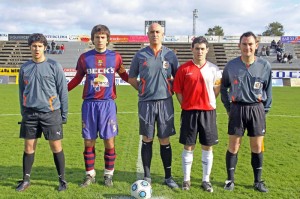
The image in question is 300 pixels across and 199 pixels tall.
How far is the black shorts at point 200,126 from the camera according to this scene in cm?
Answer: 418

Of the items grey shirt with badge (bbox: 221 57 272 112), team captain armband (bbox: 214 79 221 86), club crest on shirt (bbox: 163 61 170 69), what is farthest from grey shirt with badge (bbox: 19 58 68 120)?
grey shirt with badge (bbox: 221 57 272 112)

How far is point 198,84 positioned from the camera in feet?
13.6

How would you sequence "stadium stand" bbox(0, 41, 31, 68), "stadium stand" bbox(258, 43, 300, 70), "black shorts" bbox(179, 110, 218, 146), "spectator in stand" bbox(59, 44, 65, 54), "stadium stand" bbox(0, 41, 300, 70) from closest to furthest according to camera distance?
"black shorts" bbox(179, 110, 218, 146) → "stadium stand" bbox(258, 43, 300, 70) → "stadium stand" bbox(0, 41, 31, 68) → "stadium stand" bbox(0, 41, 300, 70) → "spectator in stand" bbox(59, 44, 65, 54)

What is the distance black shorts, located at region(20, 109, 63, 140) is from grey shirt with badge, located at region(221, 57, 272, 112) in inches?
86.0

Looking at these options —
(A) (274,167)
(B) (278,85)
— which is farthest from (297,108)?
(B) (278,85)

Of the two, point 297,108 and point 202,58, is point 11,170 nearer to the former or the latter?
point 202,58

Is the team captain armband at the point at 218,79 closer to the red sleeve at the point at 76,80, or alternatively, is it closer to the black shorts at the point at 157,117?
the black shorts at the point at 157,117

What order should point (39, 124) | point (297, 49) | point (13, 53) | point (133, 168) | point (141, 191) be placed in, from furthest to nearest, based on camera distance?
1. point (297, 49)
2. point (13, 53)
3. point (133, 168)
4. point (39, 124)
5. point (141, 191)

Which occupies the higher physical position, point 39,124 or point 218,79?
point 218,79

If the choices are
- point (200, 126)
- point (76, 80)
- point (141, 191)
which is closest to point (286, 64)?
point (200, 126)

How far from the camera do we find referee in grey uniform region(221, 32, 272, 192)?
13.6 ft

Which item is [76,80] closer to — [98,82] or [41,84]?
[98,82]

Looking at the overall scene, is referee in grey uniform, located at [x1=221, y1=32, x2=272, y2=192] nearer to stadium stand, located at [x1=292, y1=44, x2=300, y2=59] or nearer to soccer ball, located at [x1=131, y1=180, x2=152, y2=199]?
soccer ball, located at [x1=131, y1=180, x2=152, y2=199]

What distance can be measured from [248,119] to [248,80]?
1.56ft
